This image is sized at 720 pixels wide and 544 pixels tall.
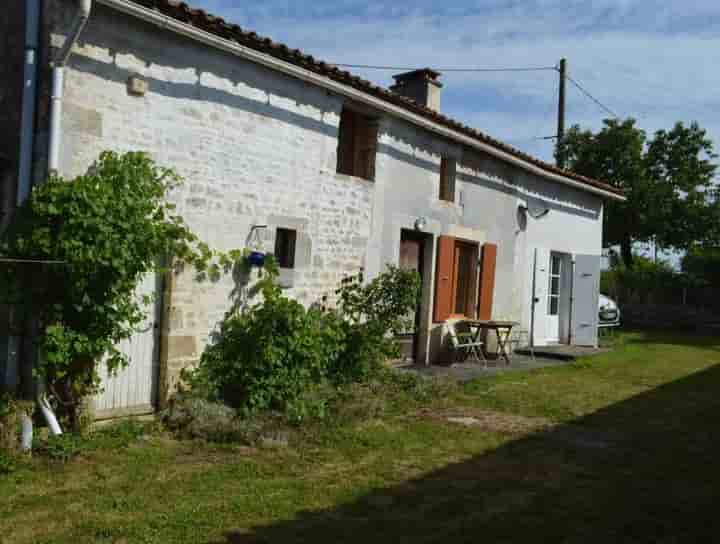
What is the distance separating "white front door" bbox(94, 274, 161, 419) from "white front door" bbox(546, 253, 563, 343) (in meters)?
9.25

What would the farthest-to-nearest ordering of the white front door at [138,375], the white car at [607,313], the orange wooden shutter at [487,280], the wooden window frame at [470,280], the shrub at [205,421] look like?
the white car at [607,313], the orange wooden shutter at [487,280], the wooden window frame at [470,280], the white front door at [138,375], the shrub at [205,421]

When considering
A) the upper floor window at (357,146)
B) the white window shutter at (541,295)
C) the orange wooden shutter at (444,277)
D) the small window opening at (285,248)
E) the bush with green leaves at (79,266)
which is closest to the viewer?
the bush with green leaves at (79,266)

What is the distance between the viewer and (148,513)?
159 inches

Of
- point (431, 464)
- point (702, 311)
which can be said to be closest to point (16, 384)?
point (431, 464)

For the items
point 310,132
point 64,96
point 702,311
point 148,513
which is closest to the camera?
point 148,513

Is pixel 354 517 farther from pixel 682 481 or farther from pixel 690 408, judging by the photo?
pixel 690 408

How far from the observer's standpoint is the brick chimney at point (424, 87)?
11742 mm

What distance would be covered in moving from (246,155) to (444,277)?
4243 millimetres

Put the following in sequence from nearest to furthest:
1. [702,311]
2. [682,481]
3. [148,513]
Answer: [148,513] → [682,481] → [702,311]

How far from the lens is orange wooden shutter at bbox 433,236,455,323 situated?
9.97 metres

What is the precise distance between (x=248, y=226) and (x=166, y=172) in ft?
3.95

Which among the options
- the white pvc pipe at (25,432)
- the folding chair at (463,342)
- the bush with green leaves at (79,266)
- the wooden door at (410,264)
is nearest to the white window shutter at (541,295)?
the folding chair at (463,342)

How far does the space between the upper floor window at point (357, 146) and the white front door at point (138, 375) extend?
350cm

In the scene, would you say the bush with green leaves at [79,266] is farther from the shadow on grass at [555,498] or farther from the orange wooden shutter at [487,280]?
the orange wooden shutter at [487,280]
